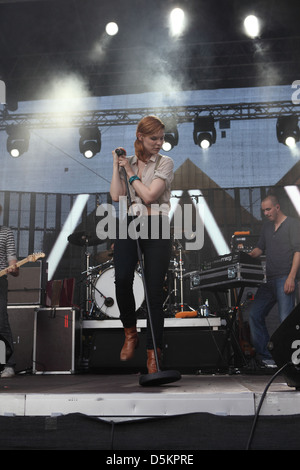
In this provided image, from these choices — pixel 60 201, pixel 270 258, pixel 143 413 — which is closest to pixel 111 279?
pixel 270 258

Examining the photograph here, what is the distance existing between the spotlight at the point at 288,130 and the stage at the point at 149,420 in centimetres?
593

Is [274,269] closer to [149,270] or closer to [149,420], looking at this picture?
[149,270]

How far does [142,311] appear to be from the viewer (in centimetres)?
541

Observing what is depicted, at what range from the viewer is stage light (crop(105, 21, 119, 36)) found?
5.59 metres

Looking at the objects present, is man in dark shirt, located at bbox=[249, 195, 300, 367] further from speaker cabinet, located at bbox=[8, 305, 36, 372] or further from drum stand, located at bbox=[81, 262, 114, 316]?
speaker cabinet, located at bbox=[8, 305, 36, 372]

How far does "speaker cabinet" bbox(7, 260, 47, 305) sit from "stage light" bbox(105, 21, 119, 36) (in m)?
2.99

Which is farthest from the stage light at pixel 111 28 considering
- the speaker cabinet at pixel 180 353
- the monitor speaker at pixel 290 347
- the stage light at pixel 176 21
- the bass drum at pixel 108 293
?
the monitor speaker at pixel 290 347

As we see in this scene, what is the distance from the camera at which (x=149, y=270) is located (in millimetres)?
2377

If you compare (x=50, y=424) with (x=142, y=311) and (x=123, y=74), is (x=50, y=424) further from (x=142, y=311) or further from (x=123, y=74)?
(x=123, y=74)

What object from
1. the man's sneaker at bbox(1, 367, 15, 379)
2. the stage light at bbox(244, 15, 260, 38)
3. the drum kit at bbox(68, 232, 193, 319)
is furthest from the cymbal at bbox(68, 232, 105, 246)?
the stage light at bbox(244, 15, 260, 38)

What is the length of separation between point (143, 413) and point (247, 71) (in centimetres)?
601

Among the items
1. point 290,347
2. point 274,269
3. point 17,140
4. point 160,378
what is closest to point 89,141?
point 17,140

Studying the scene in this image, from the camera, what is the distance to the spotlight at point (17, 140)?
7.25 metres

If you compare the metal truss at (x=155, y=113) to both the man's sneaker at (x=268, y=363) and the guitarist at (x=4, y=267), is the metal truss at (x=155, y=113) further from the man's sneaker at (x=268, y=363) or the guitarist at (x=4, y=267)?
the man's sneaker at (x=268, y=363)
